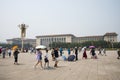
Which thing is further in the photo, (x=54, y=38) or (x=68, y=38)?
(x=54, y=38)

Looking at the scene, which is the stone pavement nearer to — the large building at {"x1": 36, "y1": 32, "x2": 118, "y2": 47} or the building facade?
the large building at {"x1": 36, "y1": 32, "x2": 118, "y2": 47}

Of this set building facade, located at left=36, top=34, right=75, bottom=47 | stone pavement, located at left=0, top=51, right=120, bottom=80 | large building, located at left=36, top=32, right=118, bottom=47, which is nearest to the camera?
stone pavement, located at left=0, top=51, right=120, bottom=80

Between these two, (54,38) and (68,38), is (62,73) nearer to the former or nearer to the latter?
(68,38)

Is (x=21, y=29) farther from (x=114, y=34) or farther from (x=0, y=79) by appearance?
(x=114, y=34)

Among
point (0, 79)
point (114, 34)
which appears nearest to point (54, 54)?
point (0, 79)

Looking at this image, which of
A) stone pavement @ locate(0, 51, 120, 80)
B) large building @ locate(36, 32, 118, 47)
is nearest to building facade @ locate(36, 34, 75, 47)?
large building @ locate(36, 32, 118, 47)

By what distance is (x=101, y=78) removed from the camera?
9.13 m

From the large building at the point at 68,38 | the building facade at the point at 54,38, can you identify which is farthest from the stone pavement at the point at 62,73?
the building facade at the point at 54,38

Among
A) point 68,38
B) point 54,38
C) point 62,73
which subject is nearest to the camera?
point 62,73

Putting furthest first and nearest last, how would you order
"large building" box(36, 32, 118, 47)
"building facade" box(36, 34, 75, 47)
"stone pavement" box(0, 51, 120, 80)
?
"building facade" box(36, 34, 75, 47) → "large building" box(36, 32, 118, 47) → "stone pavement" box(0, 51, 120, 80)

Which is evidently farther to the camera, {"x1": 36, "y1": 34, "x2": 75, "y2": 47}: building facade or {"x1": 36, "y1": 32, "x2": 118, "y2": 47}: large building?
{"x1": 36, "y1": 34, "x2": 75, "y2": 47}: building facade

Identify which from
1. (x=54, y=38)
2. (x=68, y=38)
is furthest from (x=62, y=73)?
(x=54, y=38)

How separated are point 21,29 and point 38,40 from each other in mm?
98156

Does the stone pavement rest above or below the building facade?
below
